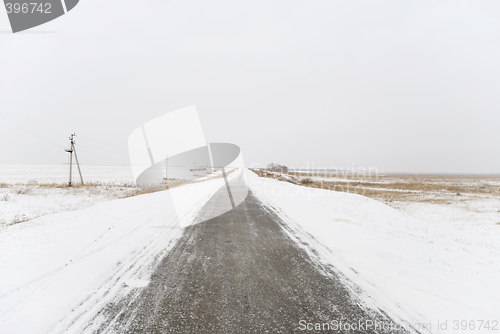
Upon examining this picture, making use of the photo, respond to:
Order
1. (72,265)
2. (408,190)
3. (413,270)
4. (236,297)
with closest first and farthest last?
(236,297) → (72,265) → (413,270) → (408,190)

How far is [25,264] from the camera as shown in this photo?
409 centimetres

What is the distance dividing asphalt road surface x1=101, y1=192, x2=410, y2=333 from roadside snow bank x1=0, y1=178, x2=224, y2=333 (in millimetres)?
396

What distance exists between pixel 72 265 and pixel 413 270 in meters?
6.63

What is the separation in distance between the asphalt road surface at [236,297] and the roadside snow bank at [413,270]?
20.0 inches

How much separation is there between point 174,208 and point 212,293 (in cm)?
747

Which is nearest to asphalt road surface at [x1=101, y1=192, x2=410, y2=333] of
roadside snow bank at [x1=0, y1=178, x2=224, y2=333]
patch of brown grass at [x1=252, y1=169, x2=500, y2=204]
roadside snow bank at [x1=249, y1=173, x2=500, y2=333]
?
roadside snow bank at [x1=0, y1=178, x2=224, y2=333]

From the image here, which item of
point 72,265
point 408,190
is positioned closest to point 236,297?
point 72,265

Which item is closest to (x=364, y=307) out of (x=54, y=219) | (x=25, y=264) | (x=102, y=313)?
(x=102, y=313)

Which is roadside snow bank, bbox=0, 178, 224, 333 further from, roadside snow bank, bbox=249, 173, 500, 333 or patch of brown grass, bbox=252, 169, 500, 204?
patch of brown grass, bbox=252, 169, 500, 204

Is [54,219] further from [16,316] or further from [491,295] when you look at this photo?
[491,295]

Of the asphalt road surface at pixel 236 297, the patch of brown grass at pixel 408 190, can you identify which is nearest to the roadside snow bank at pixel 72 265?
the asphalt road surface at pixel 236 297

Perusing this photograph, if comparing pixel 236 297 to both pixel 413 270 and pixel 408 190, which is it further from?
pixel 408 190

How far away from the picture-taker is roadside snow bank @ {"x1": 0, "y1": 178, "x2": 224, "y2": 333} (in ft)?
8.89

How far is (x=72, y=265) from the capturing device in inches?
162
